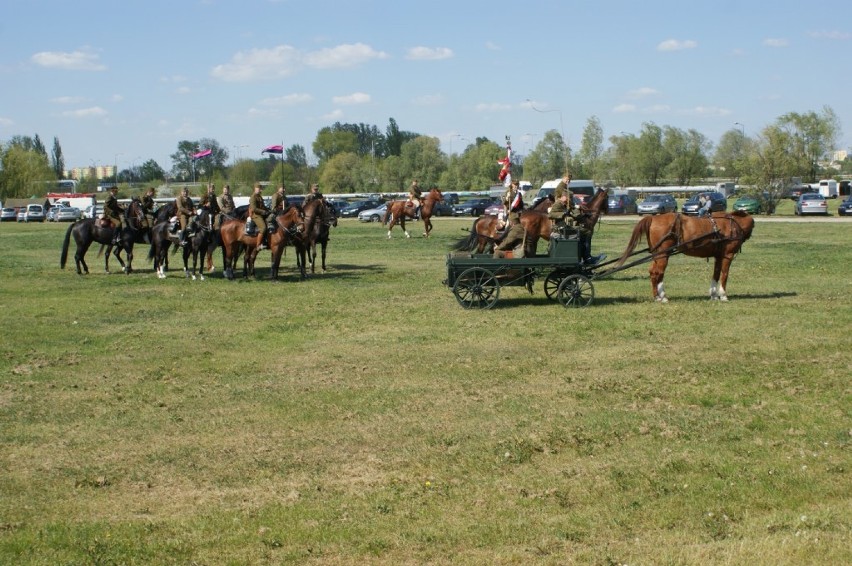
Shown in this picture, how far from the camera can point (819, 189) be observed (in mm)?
89938

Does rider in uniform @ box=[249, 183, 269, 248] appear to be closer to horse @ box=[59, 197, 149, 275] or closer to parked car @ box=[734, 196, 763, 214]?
horse @ box=[59, 197, 149, 275]

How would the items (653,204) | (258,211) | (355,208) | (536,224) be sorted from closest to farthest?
(536,224)
(258,211)
(653,204)
(355,208)

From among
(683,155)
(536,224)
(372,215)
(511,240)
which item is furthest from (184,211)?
(683,155)

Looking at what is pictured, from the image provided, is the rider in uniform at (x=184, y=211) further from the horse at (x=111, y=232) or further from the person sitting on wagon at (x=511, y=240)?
the person sitting on wagon at (x=511, y=240)

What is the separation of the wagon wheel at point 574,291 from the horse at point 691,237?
35.9 inches

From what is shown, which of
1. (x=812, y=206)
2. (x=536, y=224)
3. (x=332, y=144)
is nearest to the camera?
(x=536, y=224)

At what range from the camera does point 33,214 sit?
269ft

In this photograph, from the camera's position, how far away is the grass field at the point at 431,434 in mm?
7914

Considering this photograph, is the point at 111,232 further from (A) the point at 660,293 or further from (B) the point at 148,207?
(A) the point at 660,293

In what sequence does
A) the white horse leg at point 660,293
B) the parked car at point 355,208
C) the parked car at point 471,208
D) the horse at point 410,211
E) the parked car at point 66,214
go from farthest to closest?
the parked car at point 66,214
the parked car at point 355,208
the parked car at point 471,208
the horse at point 410,211
the white horse leg at point 660,293

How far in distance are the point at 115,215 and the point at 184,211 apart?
2804mm

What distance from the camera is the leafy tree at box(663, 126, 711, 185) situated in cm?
11744

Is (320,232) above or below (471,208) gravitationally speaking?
above

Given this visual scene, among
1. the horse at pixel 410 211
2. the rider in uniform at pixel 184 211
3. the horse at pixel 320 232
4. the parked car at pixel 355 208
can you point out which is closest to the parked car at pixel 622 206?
the parked car at pixel 355 208
